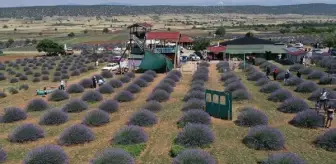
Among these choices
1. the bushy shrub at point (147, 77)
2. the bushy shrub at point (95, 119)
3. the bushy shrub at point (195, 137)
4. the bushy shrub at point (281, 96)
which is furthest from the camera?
the bushy shrub at point (147, 77)

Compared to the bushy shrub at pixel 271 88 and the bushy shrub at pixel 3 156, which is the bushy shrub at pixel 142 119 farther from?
the bushy shrub at pixel 271 88

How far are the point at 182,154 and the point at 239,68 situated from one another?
32.8 metres

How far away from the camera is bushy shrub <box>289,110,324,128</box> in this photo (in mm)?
17625

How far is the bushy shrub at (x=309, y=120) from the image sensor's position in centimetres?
1762

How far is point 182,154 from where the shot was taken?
12.9 meters

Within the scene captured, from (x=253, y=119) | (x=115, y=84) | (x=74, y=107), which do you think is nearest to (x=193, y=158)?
(x=253, y=119)

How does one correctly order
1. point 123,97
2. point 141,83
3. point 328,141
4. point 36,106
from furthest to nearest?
point 141,83 → point 123,97 → point 36,106 → point 328,141

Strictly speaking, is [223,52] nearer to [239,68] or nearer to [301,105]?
[239,68]

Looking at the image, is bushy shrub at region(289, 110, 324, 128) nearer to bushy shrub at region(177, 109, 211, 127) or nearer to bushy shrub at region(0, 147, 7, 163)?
bushy shrub at region(177, 109, 211, 127)

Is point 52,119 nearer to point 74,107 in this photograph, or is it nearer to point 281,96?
point 74,107

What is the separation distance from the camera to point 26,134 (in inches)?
659

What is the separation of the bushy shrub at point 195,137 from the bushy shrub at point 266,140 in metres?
1.51

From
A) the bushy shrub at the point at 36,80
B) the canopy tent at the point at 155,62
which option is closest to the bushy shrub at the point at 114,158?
the bushy shrub at the point at 36,80

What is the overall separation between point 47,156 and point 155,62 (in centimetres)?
2904
